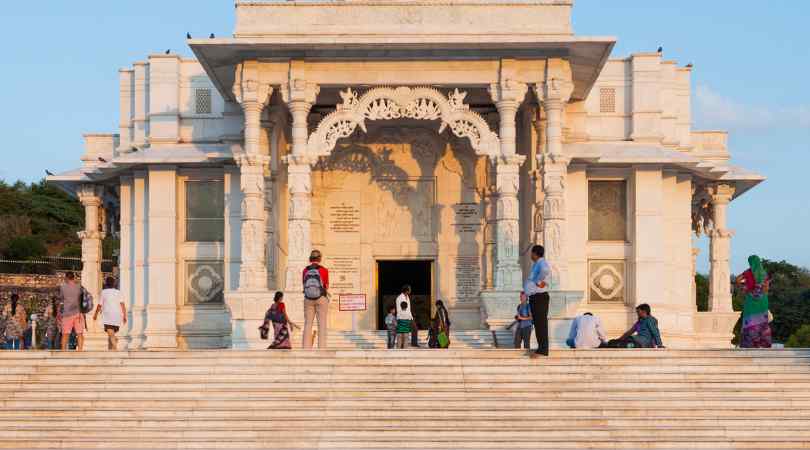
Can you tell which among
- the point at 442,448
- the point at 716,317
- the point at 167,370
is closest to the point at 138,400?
the point at 167,370

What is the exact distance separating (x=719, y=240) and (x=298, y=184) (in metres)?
12.4

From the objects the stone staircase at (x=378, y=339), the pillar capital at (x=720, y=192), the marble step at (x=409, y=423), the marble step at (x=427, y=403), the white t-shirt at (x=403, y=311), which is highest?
the pillar capital at (x=720, y=192)

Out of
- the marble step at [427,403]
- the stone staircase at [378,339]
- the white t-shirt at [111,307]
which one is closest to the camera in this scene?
the marble step at [427,403]

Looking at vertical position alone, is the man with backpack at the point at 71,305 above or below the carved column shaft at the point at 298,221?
below

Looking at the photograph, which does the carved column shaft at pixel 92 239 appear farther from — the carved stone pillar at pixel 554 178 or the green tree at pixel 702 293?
the green tree at pixel 702 293

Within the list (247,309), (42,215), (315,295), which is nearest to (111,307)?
(247,309)

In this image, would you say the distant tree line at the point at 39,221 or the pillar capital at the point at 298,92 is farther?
the distant tree line at the point at 39,221

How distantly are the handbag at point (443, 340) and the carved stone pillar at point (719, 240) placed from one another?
10.4 m

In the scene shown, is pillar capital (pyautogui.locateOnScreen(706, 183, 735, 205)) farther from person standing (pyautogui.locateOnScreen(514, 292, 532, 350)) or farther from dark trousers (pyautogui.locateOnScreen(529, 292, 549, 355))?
dark trousers (pyautogui.locateOnScreen(529, 292, 549, 355))

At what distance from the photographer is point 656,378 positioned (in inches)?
925

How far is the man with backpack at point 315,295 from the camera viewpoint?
25.6 metres

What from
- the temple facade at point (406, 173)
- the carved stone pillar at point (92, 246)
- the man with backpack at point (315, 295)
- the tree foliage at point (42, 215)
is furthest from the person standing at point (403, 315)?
the tree foliage at point (42, 215)

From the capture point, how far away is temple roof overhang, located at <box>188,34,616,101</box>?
30734mm

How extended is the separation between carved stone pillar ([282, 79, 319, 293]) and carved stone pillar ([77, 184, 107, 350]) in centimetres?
715
